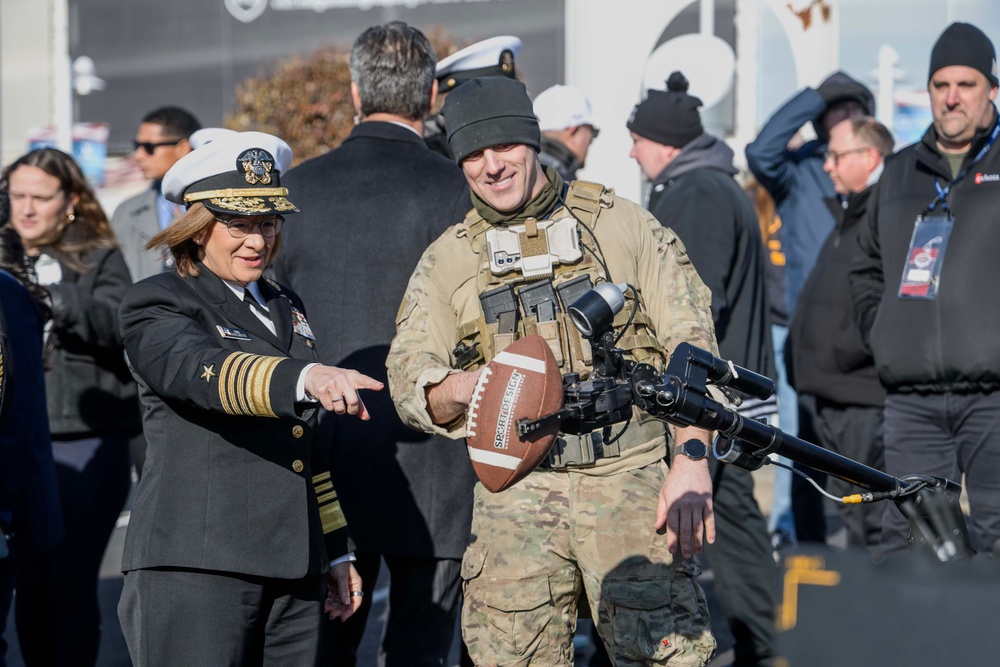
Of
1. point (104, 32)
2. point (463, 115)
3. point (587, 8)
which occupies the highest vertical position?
point (104, 32)

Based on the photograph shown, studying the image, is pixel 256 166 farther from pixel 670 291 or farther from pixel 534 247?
pixel 670 291

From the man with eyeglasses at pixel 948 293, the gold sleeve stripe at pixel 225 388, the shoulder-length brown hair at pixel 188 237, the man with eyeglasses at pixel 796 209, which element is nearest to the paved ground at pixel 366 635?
the man with eyeglasses at pixel 796 209

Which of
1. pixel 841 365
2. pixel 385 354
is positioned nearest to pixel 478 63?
pixel 385 354

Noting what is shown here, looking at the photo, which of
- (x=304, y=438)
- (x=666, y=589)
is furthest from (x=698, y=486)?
(x=304, y=438)

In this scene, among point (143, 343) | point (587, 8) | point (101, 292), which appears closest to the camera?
point (143, 343)

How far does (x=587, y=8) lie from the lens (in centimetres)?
1350

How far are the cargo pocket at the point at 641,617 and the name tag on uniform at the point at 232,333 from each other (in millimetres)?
1180

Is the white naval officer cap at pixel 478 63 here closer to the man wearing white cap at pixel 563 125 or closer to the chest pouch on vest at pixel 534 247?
the man wearing white cap at pixel 563 125

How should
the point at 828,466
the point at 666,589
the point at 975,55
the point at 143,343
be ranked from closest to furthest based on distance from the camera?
the point at 828,466
the point at 143,343
the point at 666,589
the point at 975,55

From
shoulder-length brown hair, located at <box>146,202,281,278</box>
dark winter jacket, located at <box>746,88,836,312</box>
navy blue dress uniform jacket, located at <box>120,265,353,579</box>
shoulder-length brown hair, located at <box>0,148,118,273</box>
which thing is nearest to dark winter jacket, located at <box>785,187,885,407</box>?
dark winter jacket, located at <box>746,88,836,312</box>

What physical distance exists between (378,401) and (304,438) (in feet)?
2.66

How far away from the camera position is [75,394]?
17.5 ft

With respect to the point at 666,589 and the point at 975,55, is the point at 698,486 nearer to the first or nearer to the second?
the point at 666,589

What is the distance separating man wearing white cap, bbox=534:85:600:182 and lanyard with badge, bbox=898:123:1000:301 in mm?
2088
